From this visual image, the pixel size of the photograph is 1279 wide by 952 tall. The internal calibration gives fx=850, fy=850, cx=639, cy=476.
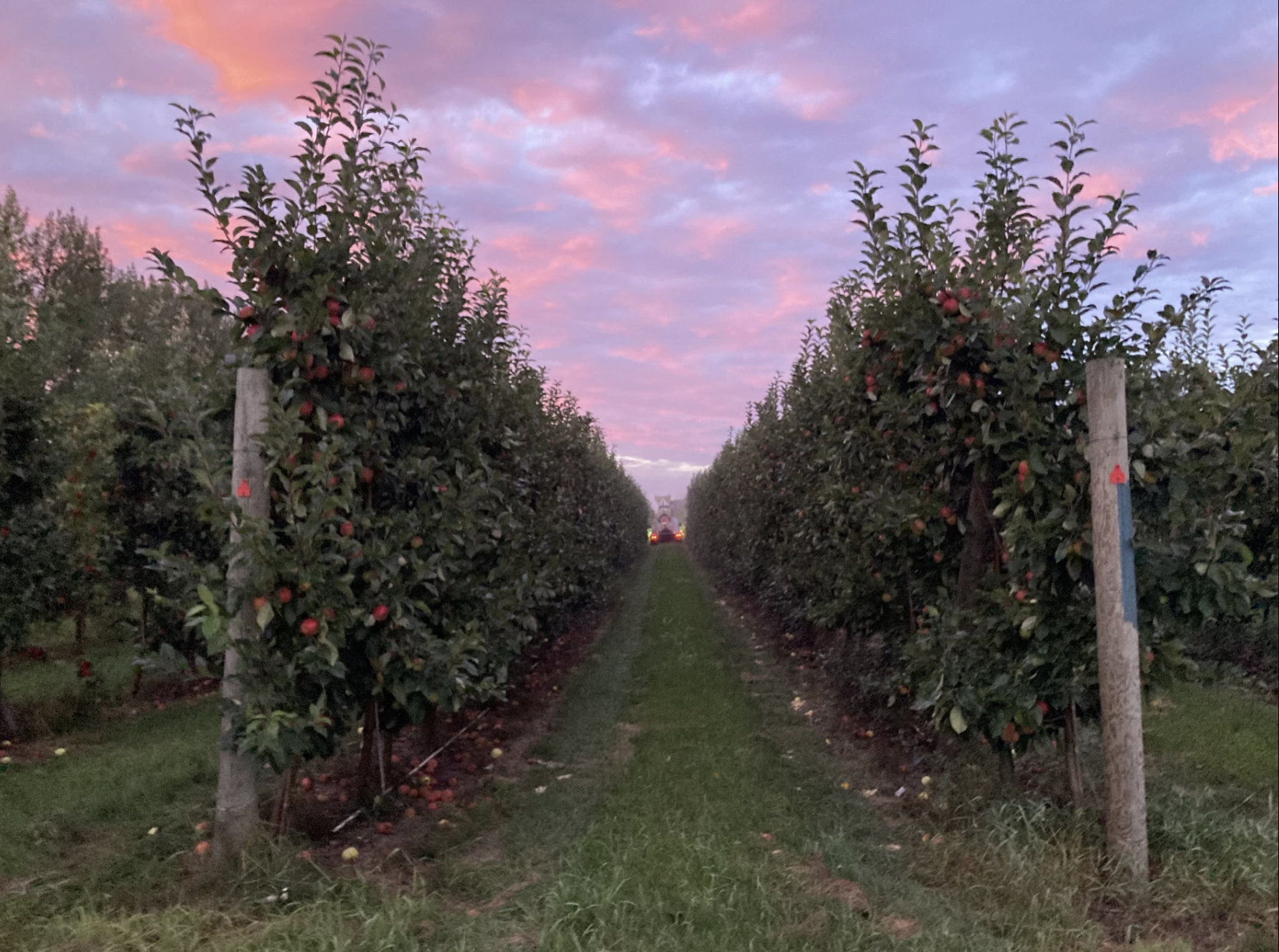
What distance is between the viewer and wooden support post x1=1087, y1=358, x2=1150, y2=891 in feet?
13.1

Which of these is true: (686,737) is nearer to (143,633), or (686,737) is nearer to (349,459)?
(349,459)

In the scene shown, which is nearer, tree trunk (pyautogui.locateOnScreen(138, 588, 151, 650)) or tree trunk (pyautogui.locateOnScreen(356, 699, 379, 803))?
tree trunk (pyautogui.locateOnScreen(356, 699, 379, 803))

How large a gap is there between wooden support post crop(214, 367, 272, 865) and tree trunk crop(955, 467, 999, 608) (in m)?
3.98

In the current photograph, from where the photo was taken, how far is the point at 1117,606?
3998 mm

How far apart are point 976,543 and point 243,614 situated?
4234 mm

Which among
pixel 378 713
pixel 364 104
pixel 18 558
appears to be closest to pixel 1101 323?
pixel 364 104

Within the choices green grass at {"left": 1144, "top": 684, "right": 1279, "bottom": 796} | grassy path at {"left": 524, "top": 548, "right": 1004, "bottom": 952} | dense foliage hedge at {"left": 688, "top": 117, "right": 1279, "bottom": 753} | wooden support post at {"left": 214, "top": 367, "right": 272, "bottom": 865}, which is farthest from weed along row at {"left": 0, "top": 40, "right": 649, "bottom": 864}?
green grass at {"left": 1144, "top": 684, "right": 1279, "bottom": 796}

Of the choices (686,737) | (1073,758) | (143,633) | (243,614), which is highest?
(243,614)

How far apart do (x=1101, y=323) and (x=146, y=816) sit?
6099mm

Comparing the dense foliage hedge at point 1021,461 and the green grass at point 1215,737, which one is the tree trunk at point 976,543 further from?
the green grass at point 1215,737

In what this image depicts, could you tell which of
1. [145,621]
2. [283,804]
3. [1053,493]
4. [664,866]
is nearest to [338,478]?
[283,804]

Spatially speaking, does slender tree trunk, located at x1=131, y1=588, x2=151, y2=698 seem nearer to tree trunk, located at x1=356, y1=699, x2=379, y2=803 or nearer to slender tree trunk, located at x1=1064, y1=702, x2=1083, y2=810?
tree trunk, located at x1=356, y1=699, x2=379, y2=803

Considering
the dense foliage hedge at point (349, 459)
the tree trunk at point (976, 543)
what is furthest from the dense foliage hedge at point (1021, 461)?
the dense foliage hedge at point (349, 459)

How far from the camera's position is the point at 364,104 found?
4.68 m
